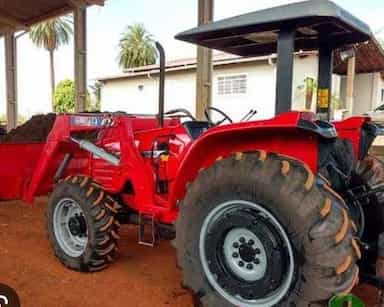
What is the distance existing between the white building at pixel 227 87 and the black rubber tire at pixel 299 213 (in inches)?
359

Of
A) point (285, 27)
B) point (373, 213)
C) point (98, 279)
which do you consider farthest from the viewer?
point (98, 279)

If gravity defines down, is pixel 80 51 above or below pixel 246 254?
above

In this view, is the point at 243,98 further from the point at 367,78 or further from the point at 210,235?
the point at 210,235

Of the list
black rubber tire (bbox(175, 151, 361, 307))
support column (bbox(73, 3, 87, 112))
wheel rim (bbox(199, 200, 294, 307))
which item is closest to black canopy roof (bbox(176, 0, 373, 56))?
black rubber tire (bbox(175, 151, 361, 307))

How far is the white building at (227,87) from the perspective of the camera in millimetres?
14469

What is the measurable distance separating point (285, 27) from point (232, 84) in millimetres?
13023

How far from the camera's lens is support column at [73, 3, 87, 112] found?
10.1m

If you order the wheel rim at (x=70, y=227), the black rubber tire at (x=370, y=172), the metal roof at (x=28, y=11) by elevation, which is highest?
the metal roof at (x=28, y=11)

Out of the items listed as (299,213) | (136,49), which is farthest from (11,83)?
(136,49)

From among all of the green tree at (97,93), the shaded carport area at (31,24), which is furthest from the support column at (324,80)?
the green tree at (97,93)

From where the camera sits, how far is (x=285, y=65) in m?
2.51

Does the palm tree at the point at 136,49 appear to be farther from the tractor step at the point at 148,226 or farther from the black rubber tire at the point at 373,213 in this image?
the black rubber tire at the point at 373,213

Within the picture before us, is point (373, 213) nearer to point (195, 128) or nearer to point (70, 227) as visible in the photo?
point (195, 128)

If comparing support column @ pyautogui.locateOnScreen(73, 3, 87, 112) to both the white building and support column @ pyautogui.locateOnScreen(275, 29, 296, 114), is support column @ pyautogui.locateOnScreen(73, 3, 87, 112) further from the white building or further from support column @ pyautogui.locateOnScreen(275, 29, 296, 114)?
support column @ pyautogui.locateOnScreen(275, 29, 296, 114)
